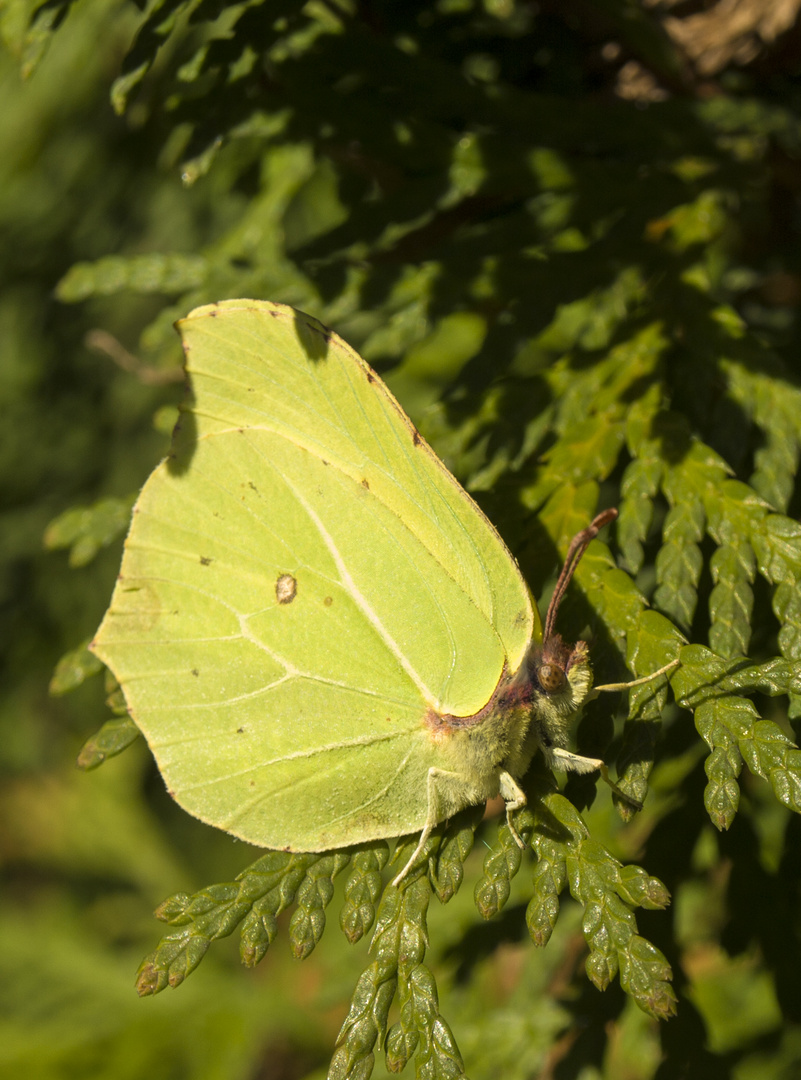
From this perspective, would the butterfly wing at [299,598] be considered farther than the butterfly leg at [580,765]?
Yes

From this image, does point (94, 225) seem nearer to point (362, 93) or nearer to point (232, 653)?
point (362, 93)

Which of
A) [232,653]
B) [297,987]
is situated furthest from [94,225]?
[297,987]

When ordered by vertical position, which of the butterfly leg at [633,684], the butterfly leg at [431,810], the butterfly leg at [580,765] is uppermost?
the butterfly leg at [633,684]

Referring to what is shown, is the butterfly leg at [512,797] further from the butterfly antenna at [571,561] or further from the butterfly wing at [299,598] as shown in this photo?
the butterfly antenna at [571,561]

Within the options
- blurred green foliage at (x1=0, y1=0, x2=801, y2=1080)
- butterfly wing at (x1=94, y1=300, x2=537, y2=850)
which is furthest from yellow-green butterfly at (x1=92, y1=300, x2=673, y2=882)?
blurred green foliage at (x1=0, y1=0, x2=801, y2=1080)

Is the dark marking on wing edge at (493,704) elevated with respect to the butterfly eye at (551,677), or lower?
lower

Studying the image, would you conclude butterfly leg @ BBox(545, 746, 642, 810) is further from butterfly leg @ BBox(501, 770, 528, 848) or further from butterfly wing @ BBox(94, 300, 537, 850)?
butterfly wing @ BBox(94, 300, 537, 850)

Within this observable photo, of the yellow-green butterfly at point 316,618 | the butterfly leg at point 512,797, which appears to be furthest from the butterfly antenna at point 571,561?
the butterfly leg at point 512,797
